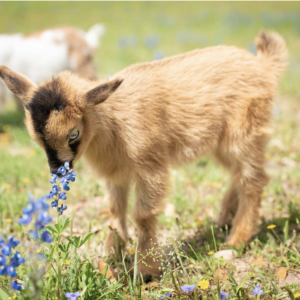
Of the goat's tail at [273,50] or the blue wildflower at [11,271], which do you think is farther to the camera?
the goat's tail at [273,50]

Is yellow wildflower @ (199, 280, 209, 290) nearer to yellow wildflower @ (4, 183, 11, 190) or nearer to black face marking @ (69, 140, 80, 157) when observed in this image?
black face marking @ (69, 140, 80, 157)

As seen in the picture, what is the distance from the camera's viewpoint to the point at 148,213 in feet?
11.2

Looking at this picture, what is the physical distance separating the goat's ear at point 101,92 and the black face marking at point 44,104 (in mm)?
188

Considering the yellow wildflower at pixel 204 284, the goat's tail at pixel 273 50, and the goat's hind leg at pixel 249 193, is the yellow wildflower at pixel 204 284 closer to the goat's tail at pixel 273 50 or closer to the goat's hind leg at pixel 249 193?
the goat's hind leg at pixel 249 193

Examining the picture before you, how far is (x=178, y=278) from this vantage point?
2.93 metres

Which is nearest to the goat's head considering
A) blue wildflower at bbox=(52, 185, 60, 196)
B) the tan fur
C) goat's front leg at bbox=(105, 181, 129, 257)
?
the tan fur

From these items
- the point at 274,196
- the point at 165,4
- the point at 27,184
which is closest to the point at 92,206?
the point at 27,184

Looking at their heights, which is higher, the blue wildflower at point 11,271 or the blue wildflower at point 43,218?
the blue wildflower at point 43,218

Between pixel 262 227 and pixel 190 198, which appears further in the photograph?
pixel 190 198

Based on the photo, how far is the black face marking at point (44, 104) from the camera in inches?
111

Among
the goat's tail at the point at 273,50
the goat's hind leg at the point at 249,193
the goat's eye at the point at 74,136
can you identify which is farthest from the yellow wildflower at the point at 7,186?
the goat's tail at the point at 273,50

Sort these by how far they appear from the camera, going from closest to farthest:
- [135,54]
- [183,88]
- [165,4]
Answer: [183,88], [135,54], [165,4]

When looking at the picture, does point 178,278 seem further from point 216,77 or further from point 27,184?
point 27,184

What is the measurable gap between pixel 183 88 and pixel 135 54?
7.49 metres
